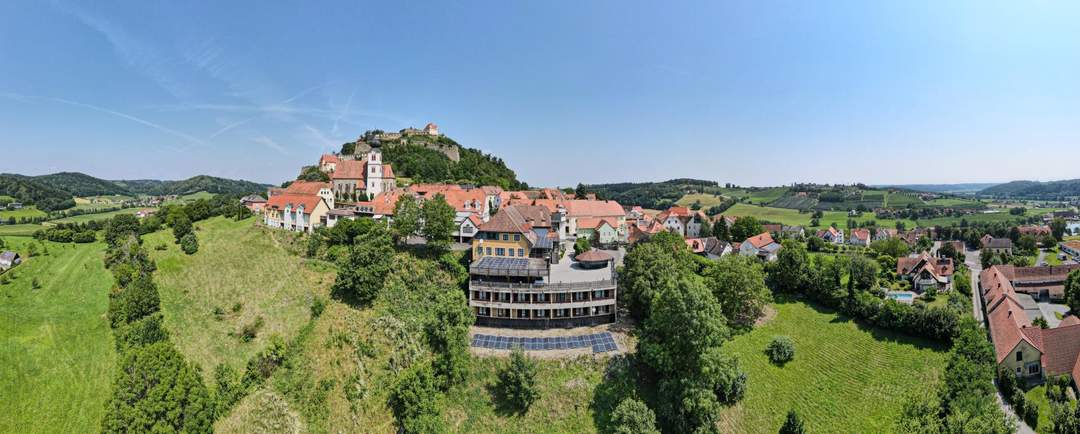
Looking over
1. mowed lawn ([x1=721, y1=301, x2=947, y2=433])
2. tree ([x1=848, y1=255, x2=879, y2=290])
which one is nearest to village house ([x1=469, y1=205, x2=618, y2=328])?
mowed lawn ([x1=721, y1=301, x2=947, y2=433])

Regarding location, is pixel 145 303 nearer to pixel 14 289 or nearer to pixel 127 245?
pixel 14 289

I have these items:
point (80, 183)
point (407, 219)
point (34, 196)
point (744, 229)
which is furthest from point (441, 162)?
point (80, 183)

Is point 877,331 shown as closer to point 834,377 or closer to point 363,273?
point 834,377

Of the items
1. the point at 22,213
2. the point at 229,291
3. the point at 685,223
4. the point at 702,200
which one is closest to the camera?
the point at 229,291

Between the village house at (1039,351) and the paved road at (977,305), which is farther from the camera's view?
the village house at (1039,351)

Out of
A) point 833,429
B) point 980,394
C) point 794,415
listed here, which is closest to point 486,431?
point 794,415

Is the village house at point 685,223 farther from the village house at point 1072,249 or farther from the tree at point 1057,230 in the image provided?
the tree at point 1057,230

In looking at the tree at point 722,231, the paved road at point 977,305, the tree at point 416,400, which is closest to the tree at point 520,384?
the tree at point 416,400
